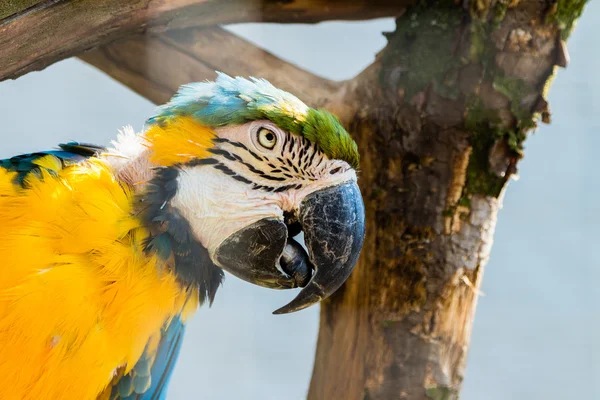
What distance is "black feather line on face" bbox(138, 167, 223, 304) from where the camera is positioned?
1.30 meters

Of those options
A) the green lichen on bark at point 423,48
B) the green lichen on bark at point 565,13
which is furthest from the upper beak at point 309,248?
the green lichen on bark at point 565,13

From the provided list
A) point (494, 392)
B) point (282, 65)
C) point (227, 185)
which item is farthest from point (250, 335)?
point (227, 185)

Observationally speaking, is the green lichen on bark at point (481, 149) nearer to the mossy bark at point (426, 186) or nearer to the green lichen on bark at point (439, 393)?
the mossy bark at point (426, 186)

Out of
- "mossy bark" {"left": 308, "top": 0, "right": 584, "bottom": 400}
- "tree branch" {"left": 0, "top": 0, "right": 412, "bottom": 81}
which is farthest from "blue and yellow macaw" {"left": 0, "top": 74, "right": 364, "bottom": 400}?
"mossy bark" {"left": 308, "top": 0, "right": 584, "bottom": 400}

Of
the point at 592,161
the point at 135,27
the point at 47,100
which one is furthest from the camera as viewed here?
the point at 592,161

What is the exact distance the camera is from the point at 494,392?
3230 mm

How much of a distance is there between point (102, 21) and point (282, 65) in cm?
63

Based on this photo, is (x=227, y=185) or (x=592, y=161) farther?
(x=592, y=161)

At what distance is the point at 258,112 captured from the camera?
4.45 feet

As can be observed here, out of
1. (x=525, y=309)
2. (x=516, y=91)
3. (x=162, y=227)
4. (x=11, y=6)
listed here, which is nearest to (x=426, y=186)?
(x=516, y=91)

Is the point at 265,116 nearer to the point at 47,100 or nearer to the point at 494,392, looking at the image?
the point at 47,100

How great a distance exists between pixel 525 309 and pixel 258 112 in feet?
7.90

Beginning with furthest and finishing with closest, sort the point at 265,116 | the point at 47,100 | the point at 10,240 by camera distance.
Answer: the point at 47,100 < the point at 265,116 < the point at 10,240

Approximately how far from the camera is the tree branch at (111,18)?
1.27 meters
